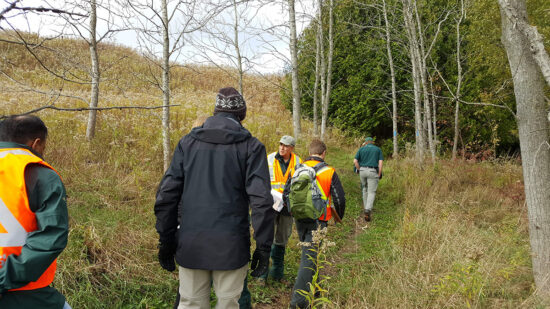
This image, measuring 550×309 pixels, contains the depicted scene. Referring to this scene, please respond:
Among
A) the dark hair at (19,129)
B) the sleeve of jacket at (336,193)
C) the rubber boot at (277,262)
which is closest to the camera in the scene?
the dark hair at (19,129)

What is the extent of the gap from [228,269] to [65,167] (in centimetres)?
531

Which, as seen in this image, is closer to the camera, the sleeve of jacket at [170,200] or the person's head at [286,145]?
the sleeve of jacket at [170,200]

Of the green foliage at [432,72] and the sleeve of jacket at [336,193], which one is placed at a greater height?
the green foliage at [432,72]

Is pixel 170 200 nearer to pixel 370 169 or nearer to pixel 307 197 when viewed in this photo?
pixel 307 197

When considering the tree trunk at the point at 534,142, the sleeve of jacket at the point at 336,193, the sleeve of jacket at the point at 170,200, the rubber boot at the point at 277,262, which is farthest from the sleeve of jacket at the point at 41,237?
the tree trunk at the point at 534,142

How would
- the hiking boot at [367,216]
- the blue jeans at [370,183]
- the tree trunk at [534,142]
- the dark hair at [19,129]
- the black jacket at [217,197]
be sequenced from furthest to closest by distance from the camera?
1. the blue jeans at [370,183]
2. the hiking boot at [367,216]
3. the tree trunk at [534,142]
4. the black jacket at [217,197]
5. the dark hair at [19,129]

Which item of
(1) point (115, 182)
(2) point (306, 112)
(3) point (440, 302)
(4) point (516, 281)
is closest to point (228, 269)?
(3) point (440, 302)

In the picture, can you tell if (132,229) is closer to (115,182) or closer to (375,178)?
(115,182)

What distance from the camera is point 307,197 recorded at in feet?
12.5

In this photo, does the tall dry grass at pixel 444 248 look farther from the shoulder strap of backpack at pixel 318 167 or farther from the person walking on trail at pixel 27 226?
the person walking on trail at pixel 27 226

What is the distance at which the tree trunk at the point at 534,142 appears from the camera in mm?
3703

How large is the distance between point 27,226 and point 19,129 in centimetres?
58

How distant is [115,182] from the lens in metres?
6.14

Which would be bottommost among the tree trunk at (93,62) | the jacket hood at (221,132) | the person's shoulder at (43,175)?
the person's shoulder at (43,175)
